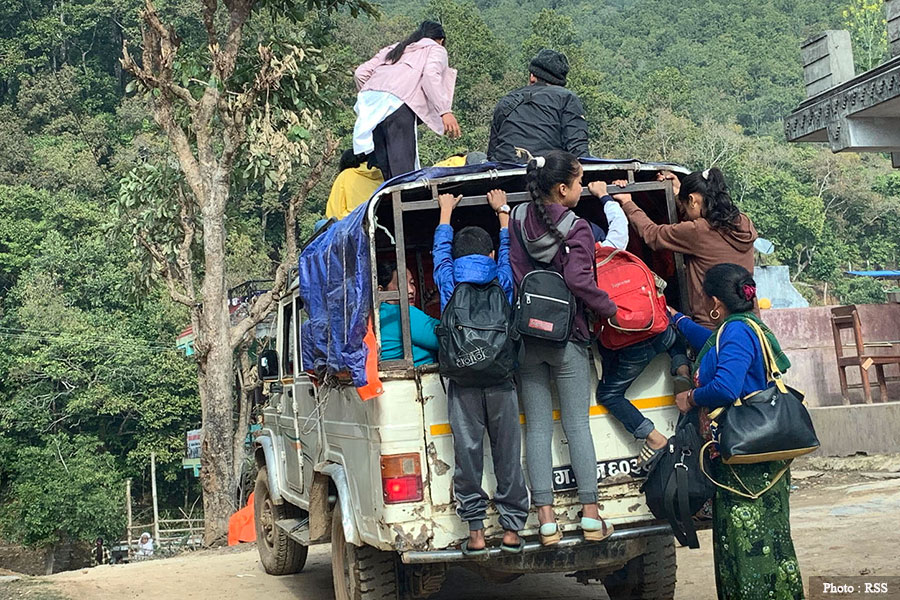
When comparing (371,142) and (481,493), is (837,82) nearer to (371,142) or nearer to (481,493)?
(371,142)

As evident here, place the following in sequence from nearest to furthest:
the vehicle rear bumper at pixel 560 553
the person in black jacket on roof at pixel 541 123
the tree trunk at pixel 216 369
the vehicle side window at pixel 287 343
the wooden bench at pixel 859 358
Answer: the vehicle rear bumper at pixel 560 553 < the person in black jacket on roof at pixel 541 123 < the vehicle side window at pixel 287 343 < the wooden bench at pixel 859 358 < the tree trunk at pixel 216 369

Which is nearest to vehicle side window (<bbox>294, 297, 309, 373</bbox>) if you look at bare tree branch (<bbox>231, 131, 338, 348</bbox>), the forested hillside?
bare tree branch (<bbox>231, 131, 338, 348</bbox>)

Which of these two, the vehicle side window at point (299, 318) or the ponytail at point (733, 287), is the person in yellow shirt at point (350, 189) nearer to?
the vehicle side window at point (299, 318)

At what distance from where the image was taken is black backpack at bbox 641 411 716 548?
466 cm

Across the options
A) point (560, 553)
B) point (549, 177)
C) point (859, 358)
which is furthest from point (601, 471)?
point (859, 358)

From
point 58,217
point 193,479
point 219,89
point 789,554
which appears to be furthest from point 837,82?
point 58,217

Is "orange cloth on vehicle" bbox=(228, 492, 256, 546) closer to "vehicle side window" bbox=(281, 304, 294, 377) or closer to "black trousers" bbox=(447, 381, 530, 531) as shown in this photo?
"vehicle side window" bbox=(281, 304, 294, 377)

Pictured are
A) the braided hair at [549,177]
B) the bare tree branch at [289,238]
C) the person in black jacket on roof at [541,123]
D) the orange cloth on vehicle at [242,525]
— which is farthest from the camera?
the bare tree branch at [289,238]

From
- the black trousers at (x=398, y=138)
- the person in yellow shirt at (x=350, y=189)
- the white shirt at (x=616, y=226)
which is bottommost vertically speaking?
the white shirt at (x=616, y=226)

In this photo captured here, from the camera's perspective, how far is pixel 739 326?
452 centimetres

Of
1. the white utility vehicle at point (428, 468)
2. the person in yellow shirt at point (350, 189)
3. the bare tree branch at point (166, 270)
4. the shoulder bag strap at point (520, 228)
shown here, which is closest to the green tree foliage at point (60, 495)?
the bare tree branch at point (166, 270)

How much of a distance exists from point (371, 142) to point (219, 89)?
6962mm

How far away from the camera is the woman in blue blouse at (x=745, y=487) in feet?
14.7

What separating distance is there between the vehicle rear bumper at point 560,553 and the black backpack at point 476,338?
0.79 m
